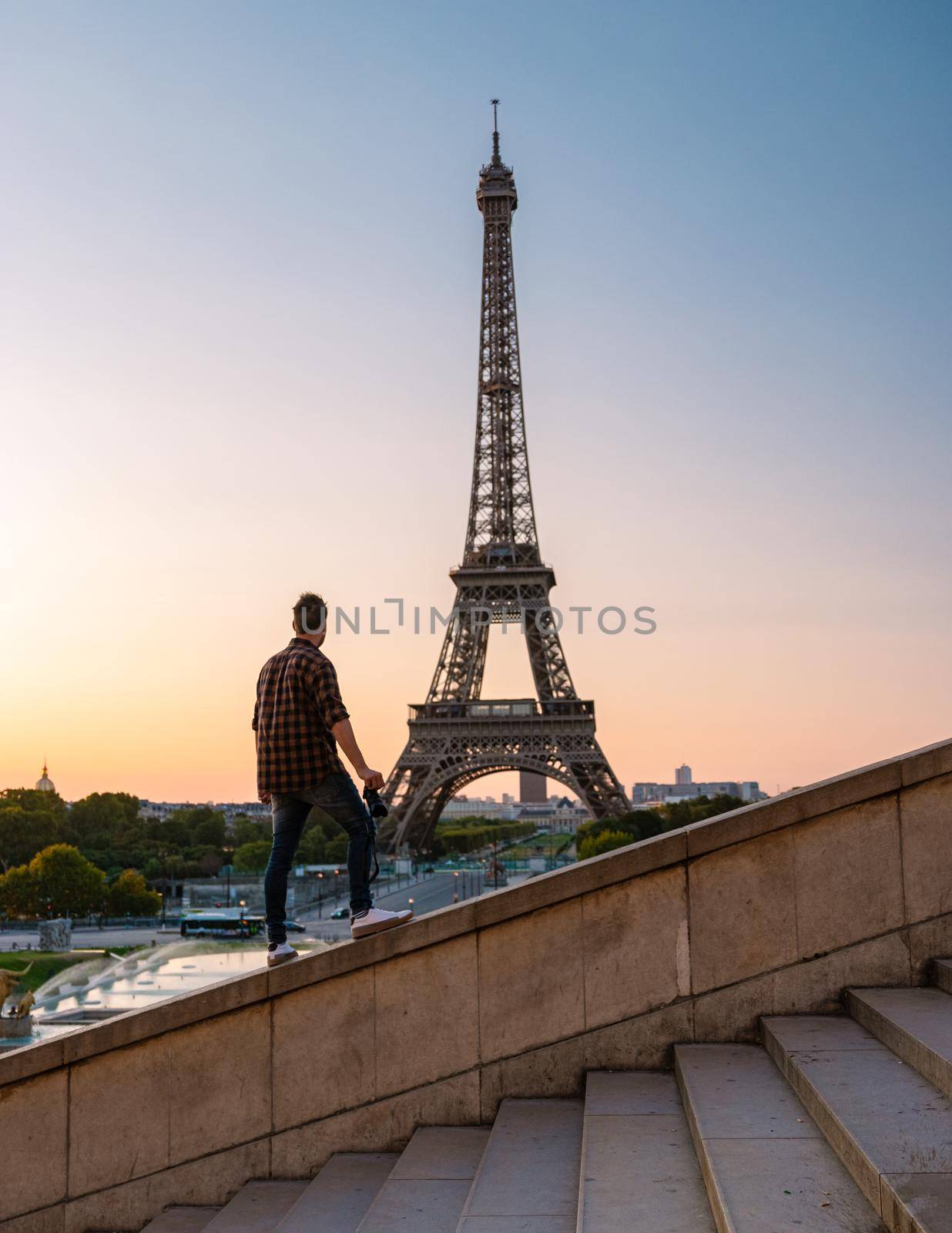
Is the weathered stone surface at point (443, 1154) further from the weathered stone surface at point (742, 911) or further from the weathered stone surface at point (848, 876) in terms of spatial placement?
the weathered stone surface at point (848, 876)

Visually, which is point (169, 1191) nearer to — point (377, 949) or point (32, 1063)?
point (32, 1063)

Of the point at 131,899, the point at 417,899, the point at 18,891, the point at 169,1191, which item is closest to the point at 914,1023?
the point at 169,1191

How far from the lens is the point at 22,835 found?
89438 millimetres

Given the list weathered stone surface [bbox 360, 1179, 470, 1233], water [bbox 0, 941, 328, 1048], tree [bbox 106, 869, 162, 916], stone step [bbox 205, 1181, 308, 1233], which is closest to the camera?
weathered stone surface [bbox 360, 1179, 470, 1233]

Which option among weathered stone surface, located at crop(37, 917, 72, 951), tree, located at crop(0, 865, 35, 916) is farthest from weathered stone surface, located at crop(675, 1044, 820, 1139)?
tree, located at crop(0, 865, 35, 916)

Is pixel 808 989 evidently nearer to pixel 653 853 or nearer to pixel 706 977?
pixel 706 977

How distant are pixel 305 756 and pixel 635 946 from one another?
2.14m

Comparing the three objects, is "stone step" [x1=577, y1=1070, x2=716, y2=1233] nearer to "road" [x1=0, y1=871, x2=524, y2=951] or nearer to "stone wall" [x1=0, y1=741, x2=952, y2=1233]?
"stone wall" [x1=0, y1=741, x2=952, y2=1233]

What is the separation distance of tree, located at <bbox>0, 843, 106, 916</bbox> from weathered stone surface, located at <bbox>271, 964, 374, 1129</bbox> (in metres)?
66.7

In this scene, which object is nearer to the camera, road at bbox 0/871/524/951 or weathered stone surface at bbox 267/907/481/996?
weathered stone surface at bbox 267/907/481/996

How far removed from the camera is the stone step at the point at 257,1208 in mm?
6004

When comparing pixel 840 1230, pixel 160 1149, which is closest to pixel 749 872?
pixel 840 1230

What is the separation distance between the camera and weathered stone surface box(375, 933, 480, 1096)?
6.74 metres

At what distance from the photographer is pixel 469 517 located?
222ft
